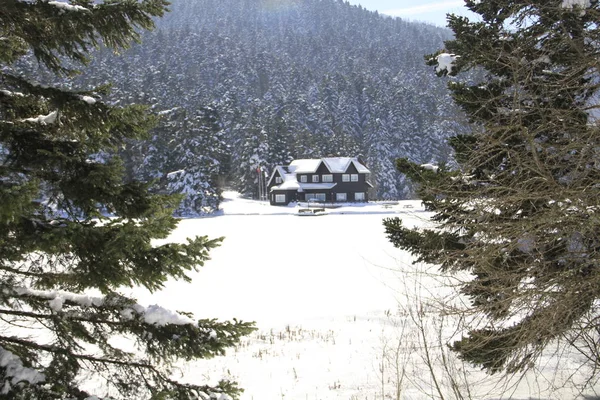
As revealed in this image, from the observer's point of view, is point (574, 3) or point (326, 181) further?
point (326, 181)

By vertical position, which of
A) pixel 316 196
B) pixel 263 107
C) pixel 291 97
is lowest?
pixel 316 196

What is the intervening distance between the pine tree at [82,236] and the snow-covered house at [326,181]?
217 ft

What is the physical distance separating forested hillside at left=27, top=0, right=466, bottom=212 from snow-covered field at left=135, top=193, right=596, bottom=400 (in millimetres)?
26860

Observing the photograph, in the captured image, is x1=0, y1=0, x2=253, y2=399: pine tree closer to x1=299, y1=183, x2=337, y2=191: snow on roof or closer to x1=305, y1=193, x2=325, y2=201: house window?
x1=299, y1=183, x2=337, y2=191: snow on roof

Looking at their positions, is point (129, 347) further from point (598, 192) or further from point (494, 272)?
point (598, 192)

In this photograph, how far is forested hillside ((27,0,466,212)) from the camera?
200 feet

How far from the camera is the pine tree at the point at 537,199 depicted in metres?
4.30

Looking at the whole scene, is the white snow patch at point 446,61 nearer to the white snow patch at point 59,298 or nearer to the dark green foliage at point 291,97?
the white snow patch at point 59,298

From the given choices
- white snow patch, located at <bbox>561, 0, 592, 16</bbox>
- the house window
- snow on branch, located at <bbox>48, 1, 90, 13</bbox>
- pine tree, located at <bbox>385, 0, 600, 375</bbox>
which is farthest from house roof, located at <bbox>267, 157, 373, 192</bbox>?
snow on branch, located at <bbox>48, 1, 90, 13</bbox>

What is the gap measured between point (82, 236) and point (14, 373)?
1.08 meters

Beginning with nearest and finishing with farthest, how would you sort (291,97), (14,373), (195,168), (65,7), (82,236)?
(14,373), (82,236), (65,7), (195,168), (291,97)

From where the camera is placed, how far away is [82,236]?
3.32m

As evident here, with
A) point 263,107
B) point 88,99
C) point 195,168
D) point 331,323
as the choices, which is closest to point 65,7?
point 88,99

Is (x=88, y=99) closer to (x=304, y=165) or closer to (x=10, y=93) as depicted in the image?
(x=10, y=93)
